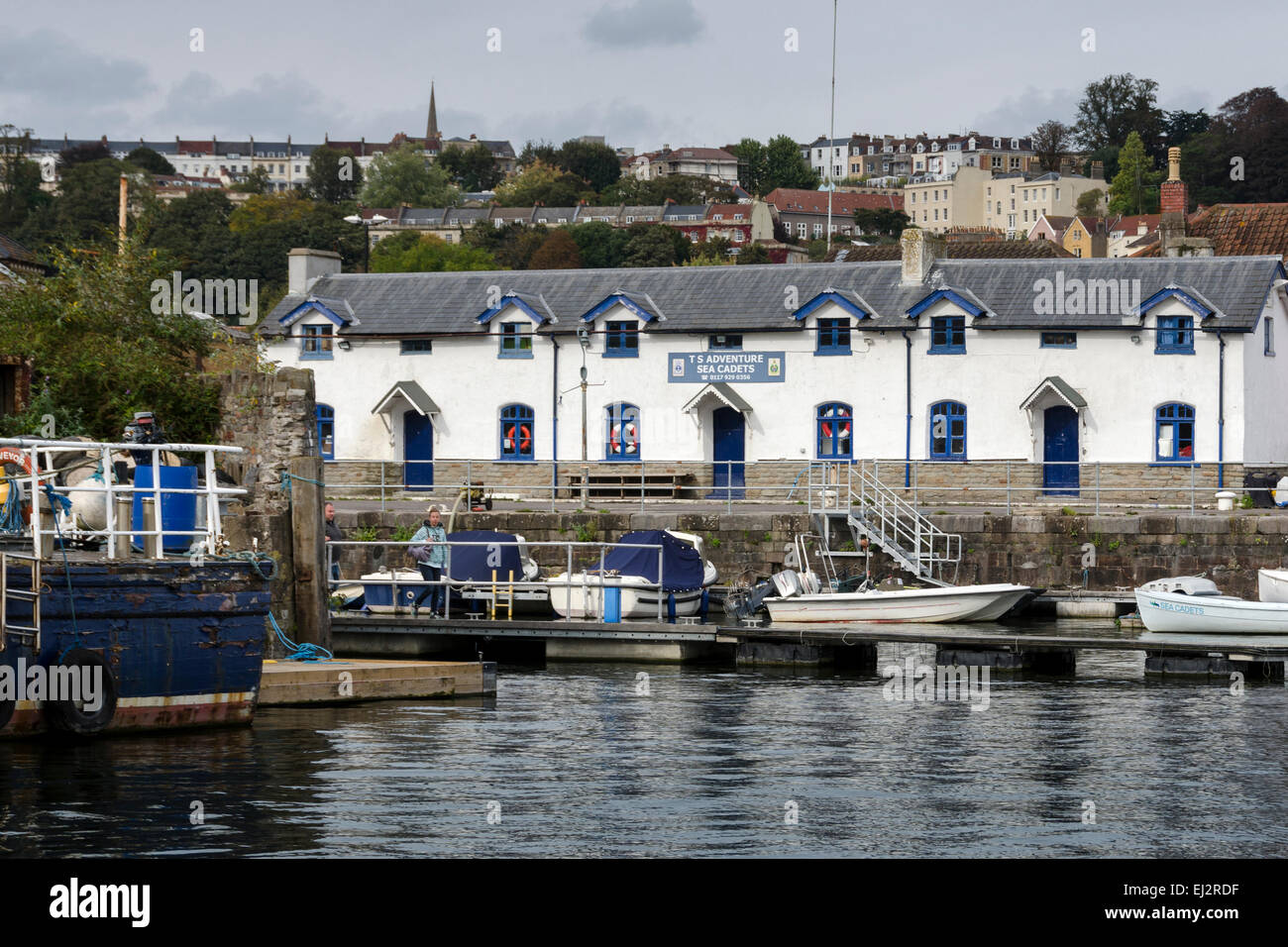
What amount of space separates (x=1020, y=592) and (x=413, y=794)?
1590 centimetres

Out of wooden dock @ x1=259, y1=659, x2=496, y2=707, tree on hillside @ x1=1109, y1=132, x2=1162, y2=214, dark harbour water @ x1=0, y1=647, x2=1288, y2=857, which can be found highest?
tree on hillside @ x1=1109, y1=132, x2=1162, y2=214

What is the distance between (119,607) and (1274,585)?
Result: 63.2 ft

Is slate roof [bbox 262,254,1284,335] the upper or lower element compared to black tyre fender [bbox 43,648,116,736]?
upper

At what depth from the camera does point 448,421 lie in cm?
4666

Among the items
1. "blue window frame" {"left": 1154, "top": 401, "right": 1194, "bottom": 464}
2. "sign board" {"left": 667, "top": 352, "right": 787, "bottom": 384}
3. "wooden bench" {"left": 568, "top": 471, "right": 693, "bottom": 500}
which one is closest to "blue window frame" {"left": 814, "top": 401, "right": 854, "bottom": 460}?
"sign board" {"left": 667, "top": 352, "right": 787, "bottom": 384}

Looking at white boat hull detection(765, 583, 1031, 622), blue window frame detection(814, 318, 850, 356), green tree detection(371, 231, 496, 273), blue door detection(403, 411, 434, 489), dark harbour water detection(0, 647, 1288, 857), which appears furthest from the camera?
green tree detection(371, 231, 496, 273)

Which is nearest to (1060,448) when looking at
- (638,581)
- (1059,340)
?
(1059,340)

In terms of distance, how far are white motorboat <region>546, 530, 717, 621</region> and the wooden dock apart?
18.5 feet

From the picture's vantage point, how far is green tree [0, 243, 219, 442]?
3362cm

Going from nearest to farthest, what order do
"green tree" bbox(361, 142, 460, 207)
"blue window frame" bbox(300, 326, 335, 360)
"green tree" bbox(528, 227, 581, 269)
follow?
"blue window frame" bbox(300, 326, 335, 360), "green tree" bbox(528, 227, 581, 269), "green tree" bbox(361, 142, 460, 207)

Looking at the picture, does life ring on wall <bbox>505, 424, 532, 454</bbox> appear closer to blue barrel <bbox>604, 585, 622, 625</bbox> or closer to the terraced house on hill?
the terraced house on hill

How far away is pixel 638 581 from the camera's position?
93.6ft

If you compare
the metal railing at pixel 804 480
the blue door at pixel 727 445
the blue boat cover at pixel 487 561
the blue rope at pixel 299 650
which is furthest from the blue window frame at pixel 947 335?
the blue rope at pixel 299 650
